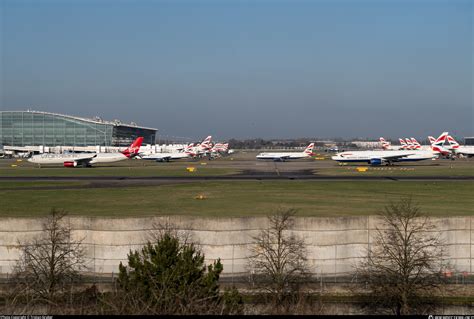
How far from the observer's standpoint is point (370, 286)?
3300cm

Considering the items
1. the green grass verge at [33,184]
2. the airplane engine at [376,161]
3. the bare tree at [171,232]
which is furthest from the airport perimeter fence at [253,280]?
the airplane engine at [376,161]

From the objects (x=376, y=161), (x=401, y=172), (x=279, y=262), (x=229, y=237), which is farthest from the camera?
(x=376, y=161)

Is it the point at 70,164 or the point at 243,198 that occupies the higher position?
the point at 70,164

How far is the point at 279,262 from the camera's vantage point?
32.9 m

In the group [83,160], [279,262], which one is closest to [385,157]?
[83,160]

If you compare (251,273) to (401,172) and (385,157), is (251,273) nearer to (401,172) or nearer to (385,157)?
(401,172)

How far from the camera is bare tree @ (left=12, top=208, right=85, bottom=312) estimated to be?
29.9 meters

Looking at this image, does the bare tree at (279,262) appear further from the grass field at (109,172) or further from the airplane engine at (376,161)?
the airplane engine at (376,161)

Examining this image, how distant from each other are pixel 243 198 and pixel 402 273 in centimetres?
2887

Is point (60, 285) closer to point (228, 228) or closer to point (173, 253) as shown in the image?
point (173, 253)

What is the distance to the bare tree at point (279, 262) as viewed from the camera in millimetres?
31977

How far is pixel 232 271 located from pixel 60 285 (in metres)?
11.5

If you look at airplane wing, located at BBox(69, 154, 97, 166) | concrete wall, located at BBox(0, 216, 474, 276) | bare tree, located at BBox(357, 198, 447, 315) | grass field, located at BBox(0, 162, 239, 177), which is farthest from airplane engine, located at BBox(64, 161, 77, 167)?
A: bare tree, located at BBox(357, 198, 447, 315)

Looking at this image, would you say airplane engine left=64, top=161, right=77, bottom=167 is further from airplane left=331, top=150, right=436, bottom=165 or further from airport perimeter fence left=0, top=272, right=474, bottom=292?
airport perimeter fence left=0, top=272, right=474, bottom=292
